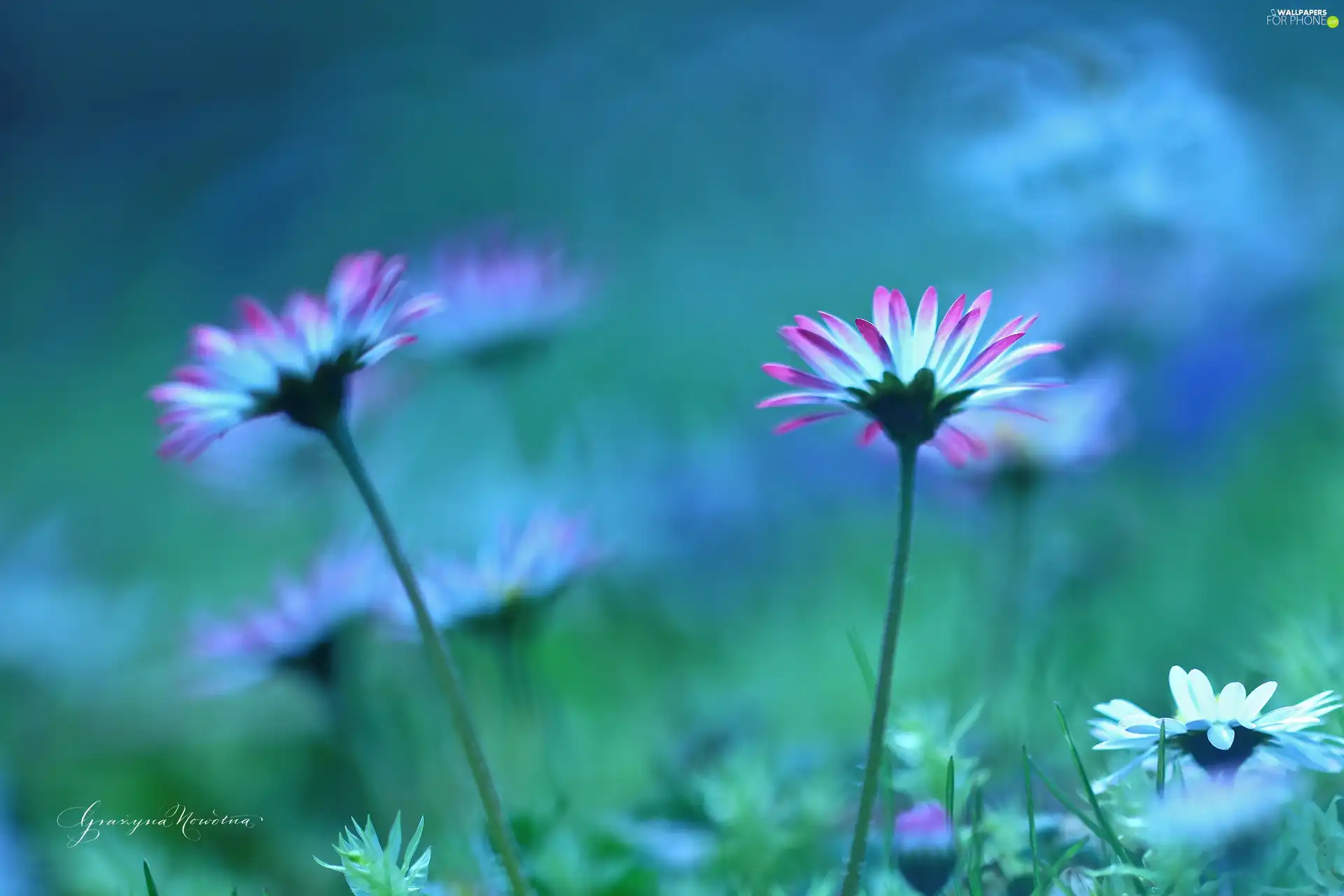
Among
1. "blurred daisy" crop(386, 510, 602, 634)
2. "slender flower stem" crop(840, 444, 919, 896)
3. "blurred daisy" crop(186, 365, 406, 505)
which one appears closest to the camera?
"slender flower stem" crop(840, 444, 919, 896)

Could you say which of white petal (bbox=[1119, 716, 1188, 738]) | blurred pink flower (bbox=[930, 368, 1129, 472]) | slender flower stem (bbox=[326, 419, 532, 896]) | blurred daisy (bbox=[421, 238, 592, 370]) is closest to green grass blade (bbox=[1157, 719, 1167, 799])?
white petal (bbox=[1119, 716, 1188, 738])

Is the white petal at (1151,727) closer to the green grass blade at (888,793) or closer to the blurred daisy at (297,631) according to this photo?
the green grass blade at (888,793)

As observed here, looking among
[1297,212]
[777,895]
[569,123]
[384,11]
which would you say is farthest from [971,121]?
[777,895]

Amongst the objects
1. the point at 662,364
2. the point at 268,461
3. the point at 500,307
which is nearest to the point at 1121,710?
the point at 500,307

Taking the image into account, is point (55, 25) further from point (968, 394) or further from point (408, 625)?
point (968, 394)

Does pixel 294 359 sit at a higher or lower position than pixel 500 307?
lower

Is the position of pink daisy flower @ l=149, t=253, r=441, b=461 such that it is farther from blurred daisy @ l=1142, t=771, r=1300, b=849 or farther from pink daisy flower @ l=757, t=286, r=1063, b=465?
blurred daisy @ l=1142, t=771, r=1300, b=849

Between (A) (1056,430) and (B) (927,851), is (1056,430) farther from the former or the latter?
(B) (927,851)

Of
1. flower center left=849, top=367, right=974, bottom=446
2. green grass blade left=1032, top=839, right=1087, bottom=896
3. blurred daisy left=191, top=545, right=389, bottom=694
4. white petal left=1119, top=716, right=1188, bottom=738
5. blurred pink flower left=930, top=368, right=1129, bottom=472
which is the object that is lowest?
green grass blade left=1032, top=839, right=1087, bottom=896
